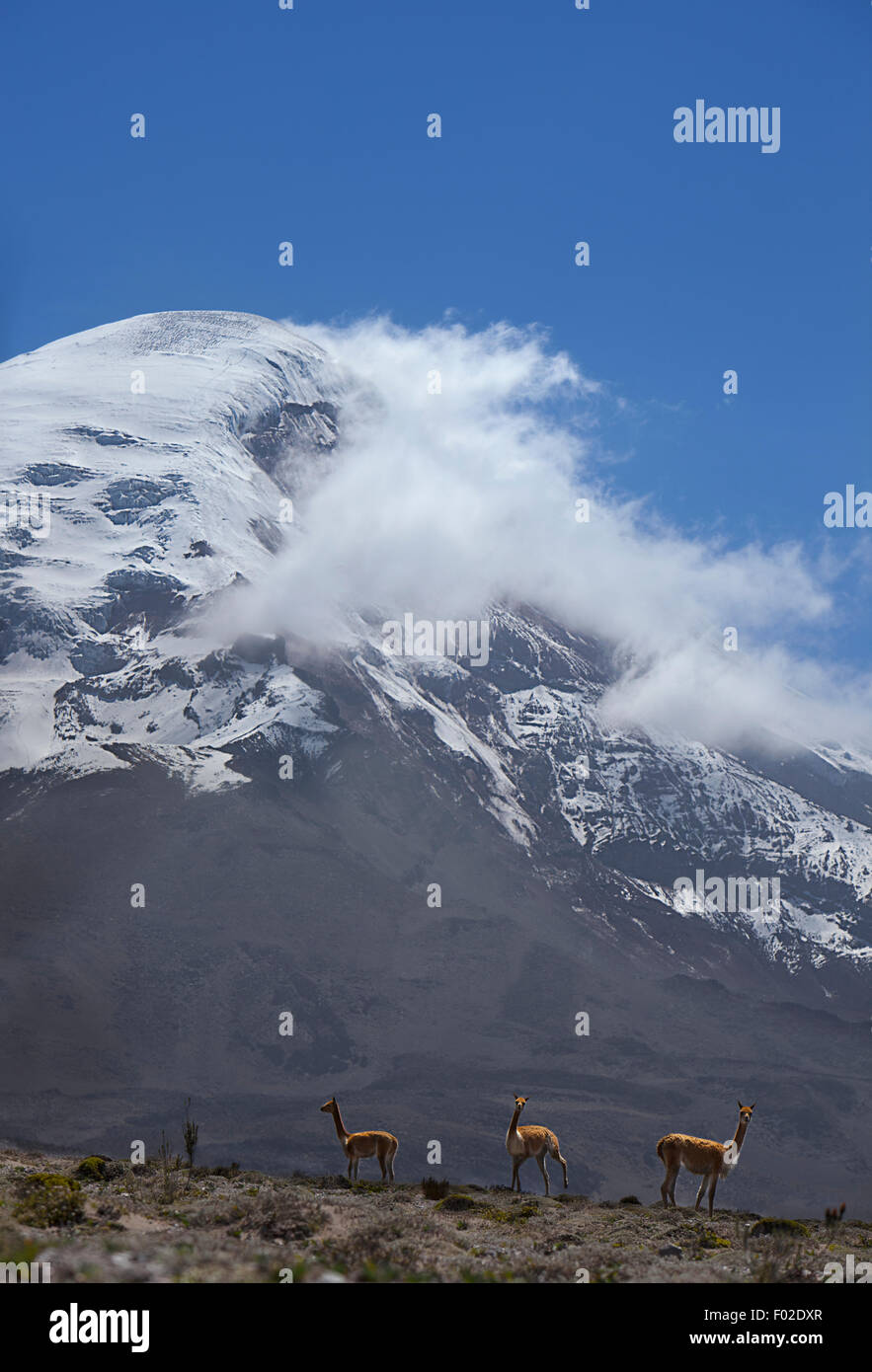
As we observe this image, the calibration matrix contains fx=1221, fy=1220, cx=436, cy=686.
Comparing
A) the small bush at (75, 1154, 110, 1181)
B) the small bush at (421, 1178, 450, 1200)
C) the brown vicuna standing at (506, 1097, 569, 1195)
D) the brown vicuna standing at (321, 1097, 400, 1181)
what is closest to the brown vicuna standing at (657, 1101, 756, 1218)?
the brown vicuna standing at (506, 1097, 569, 1195)

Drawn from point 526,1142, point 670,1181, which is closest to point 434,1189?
point 526,1142

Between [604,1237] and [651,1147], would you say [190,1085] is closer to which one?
[651,1147]

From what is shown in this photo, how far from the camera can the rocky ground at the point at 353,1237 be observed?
1509 cm

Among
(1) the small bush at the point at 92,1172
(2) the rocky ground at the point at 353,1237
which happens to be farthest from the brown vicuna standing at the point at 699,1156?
(1) the small bush at the point at 92,1172

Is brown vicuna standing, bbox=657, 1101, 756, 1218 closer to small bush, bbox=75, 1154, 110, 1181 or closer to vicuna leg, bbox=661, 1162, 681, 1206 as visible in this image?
vicuna leg, bbox=661, 1162, 681, 1206

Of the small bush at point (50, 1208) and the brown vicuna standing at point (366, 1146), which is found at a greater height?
the small bush at point (50, 1208)

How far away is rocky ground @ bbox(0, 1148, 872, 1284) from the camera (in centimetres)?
1509

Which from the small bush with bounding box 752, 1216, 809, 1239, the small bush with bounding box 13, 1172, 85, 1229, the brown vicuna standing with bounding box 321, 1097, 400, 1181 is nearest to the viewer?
the small bush with bounding box 13, 1172, 85, 1229

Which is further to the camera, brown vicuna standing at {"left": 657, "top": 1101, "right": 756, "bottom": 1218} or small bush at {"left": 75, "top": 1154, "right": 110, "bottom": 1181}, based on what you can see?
small bush at {"left": 75, "top": 1154, "right": 110, "bottom": 1181}

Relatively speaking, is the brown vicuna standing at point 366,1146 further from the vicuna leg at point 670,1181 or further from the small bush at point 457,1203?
the vicuna leg at point 670,1181

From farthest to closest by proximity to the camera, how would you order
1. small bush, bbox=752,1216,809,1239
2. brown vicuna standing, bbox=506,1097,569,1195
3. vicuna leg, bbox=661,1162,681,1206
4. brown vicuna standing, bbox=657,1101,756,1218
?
brown vicuna standing, bbox=506,1097,569,1195
vicuna leg, bbox=661,1162,681,1206
brown vicuna standing, bbox=657,1101,756,1218
small bush, bbox=752,1216,809,1239
